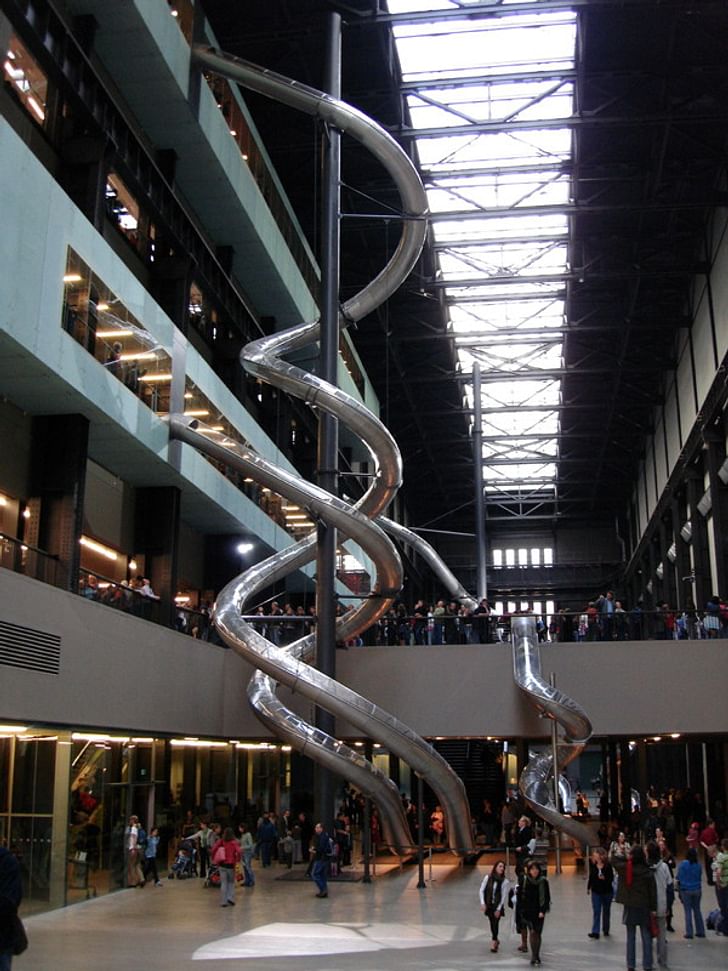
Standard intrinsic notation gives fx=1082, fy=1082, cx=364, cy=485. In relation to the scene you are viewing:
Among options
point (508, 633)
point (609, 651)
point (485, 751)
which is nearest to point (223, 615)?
point (508, 633)

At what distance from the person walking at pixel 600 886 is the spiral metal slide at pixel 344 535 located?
305 inches

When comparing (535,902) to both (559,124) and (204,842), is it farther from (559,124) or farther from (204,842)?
(559,124)

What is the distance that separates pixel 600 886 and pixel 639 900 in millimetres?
2832

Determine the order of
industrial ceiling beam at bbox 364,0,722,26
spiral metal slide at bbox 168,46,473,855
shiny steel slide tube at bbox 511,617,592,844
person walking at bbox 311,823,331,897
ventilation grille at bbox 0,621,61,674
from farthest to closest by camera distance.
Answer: industrial ceiling beam at bbox 364,0,722,26, shiny steel slide tube at bbox 511,617,592,844, spiral metal slide at bbox 168,46,473,855, person walking at bbox 311,823,331,897, ventilation grille at bbox 0,621,61,674

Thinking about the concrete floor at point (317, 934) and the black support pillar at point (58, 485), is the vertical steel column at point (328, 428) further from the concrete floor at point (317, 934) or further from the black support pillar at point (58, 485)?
the black support pillar at point (58, 485)

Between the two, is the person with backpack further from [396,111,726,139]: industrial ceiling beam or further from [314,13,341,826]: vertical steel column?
[396,111,726,139]: industrial ceiling beam

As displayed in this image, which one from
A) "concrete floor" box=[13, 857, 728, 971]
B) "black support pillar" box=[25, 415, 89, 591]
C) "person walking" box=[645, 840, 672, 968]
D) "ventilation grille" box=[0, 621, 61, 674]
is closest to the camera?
"person walking" box=[645, 840, 672, 968]

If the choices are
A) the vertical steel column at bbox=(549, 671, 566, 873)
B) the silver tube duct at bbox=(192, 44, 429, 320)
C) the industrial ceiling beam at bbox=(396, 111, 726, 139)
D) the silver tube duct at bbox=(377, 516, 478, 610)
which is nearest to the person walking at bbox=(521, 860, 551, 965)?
the vertical steel column at bbox=(549, 671, 566, 873)

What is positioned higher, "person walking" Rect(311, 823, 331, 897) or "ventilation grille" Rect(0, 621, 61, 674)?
"ventilation grille" Rect(0, 621, 61, 674)

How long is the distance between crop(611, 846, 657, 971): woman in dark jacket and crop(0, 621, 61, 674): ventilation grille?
10182 mm

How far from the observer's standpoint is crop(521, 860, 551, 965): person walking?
13.7 meters

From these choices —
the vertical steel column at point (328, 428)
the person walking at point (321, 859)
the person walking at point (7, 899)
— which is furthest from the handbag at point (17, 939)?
the vertical steel column at point (328, 428)

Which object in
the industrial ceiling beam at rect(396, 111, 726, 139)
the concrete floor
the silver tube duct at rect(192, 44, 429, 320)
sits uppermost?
the industrial ceiling beam at rect(396, 111, 726, 139)

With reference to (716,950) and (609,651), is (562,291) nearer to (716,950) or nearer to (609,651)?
(609,651)
